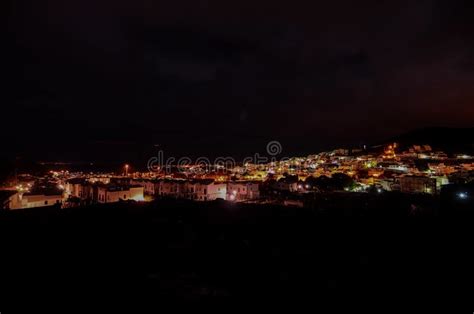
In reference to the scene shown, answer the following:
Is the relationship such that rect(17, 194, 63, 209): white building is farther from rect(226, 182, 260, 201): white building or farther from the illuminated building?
the illuminated building

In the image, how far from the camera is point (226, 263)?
4086mm

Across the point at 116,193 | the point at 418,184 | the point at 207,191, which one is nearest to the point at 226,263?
the point at 116,193

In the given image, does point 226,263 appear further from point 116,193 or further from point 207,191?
point 207,191

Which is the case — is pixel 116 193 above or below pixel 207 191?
above

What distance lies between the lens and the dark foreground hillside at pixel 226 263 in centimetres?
319

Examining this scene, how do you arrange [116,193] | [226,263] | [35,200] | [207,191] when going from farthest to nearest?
[207,191] < [116,193] < [35,200] < [226,263]

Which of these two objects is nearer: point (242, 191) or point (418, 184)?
point (418, 184)

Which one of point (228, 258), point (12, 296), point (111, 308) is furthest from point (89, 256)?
point (228, 258)

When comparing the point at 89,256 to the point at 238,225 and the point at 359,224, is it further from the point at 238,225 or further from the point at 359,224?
the point at 359,224

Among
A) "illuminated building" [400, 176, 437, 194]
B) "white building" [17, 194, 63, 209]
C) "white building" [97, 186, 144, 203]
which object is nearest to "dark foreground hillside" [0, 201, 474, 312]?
"white building" [17, 194, 63, 209]

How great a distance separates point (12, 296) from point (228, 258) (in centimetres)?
262

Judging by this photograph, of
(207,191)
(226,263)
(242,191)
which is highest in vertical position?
(207,191)

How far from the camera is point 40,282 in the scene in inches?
127

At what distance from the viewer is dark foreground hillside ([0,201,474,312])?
3.19m
